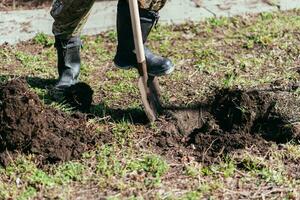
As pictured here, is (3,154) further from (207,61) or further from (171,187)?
(207,61)

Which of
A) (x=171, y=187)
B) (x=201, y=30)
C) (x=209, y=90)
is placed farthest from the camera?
(x=201, y=30)

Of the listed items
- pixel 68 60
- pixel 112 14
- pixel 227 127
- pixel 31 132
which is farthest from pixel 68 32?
pixel 112 14

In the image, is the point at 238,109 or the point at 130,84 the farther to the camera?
the point at 130,84

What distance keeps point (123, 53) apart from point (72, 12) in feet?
1.37

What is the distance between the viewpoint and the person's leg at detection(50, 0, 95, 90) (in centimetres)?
386

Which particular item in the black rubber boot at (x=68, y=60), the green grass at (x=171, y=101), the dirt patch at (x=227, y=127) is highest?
the black rubber boot at (x=68, y=60)

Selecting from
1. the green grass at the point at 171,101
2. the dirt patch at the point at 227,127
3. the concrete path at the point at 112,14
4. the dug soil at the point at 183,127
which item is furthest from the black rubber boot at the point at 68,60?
the concrete path at the point at 112,14

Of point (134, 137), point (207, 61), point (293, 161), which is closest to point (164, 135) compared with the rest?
point (134, 137)

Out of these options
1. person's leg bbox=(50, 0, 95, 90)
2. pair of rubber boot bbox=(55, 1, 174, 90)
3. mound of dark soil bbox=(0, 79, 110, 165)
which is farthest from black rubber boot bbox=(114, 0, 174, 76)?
mound of dark soil bbox=(0, 79, 110, 165)

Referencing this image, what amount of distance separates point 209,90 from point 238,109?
1.81 ft

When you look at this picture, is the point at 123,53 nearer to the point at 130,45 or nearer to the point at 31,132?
the point at 130,45

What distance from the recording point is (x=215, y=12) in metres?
5.84

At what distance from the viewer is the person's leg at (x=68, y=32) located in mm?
3857

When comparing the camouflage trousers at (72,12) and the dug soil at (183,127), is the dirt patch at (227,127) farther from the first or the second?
the camouflage trousers at (72,12)
